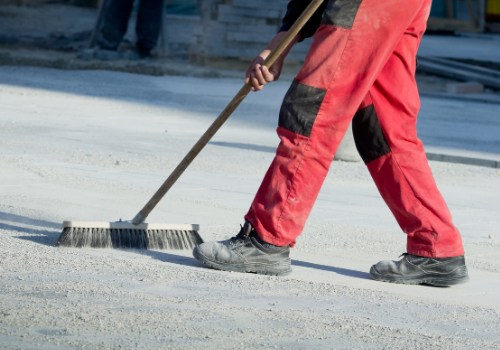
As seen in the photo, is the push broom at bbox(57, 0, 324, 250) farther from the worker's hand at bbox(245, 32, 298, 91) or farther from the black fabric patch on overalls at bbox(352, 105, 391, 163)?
the black fabric patch on overalls at bbox(352, 105, 391, 163)

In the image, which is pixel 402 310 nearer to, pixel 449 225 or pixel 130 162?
pixel 449 225

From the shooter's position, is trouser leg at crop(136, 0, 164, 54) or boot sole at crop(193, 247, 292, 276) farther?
trouser leg at crop(136, 0, 164, 54)

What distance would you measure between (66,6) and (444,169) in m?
19.9

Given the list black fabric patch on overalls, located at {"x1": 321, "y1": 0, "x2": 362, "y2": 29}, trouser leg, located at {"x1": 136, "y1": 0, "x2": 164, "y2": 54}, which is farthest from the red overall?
trouser leg, located at {"x1": 136, "y1": 0, "x2": 164, "y2": 54}

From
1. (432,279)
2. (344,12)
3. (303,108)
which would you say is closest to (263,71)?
(303,108)

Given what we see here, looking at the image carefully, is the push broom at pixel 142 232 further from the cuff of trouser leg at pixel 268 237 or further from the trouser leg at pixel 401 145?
the trouser leg at pixel 401 145

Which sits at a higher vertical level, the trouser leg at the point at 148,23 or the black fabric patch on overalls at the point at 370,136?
the black fabric patch on overalls at the point at 370,136

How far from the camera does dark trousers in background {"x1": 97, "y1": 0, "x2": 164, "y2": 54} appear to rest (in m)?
16.0

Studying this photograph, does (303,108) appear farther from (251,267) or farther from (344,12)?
(251,267)

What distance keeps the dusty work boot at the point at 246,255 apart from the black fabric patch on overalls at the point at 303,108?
41 centimetres

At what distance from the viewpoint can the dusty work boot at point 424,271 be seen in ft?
15.9

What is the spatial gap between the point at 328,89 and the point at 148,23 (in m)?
12.0

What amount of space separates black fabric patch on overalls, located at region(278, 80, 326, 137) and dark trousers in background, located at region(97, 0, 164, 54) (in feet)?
38.0

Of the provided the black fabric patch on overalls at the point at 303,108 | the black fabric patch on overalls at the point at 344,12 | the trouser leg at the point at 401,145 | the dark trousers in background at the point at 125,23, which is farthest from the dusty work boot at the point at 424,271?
the dark trousers in background at the point at 125,23
